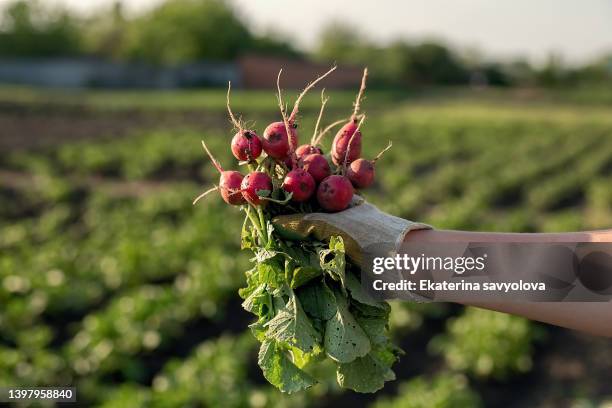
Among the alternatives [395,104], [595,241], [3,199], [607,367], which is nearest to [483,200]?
[607,367]

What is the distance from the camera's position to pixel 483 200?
38.9ft

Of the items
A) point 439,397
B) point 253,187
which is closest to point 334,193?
point 253,187

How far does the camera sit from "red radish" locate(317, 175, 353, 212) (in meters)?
2.38

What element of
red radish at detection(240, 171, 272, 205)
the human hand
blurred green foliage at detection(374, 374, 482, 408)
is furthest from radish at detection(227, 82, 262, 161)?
blurred green foliage at detection(374, 374, 482, 408)

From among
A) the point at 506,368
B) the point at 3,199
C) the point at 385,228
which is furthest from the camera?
the point at 3,199

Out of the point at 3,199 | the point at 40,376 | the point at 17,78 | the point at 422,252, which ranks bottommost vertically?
the point at 17,78

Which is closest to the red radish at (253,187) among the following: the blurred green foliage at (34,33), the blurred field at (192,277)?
the blurred field at (192,277)

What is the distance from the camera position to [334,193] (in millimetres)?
2381

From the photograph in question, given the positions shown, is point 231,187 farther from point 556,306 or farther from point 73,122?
point 73,122

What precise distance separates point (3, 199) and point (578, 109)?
1302 inches

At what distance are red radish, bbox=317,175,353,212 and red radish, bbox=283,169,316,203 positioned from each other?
0.04 metres

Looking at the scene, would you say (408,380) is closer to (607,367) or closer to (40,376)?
(607,367)

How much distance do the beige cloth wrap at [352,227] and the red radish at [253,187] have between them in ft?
0.44

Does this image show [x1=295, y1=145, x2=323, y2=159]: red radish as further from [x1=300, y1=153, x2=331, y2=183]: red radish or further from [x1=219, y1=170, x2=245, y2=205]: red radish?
[x1=219, y1=170, x2=245, y2=205]: red radish
